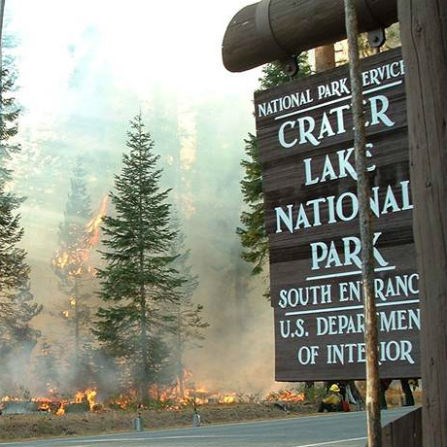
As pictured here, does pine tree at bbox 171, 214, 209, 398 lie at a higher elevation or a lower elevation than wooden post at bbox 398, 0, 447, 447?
higher

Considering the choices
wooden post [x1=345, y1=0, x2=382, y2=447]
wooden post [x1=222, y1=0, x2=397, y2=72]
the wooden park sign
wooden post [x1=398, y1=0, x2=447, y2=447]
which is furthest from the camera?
wooden post [x1=222, y1=0, x2=397, y2=72]

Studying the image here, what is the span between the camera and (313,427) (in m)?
20.8

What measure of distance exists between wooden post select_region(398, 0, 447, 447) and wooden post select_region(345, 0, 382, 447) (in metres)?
0.22

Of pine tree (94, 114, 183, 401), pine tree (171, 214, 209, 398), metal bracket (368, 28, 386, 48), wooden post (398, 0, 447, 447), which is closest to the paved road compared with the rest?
metal bracket (368, 28, 386, 48)

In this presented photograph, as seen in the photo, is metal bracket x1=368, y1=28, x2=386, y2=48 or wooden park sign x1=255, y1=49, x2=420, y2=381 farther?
metal bracket x1=368, y1=28, x2=386, y2=48

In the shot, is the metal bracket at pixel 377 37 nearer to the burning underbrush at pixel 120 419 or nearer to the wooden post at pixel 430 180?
the wooden post at pixel 430 180

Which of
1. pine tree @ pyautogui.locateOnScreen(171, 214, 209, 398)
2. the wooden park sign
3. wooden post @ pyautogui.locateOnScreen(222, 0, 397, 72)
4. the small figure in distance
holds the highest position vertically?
pine tree @ pyautogui.locateOnScreen(171, 214, 209, 398)

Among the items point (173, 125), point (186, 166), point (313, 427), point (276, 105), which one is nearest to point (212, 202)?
point (186, 166)

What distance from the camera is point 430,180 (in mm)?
3121

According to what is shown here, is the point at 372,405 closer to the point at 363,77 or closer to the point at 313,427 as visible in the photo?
the point at 363,77

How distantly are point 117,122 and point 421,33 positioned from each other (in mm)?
98634

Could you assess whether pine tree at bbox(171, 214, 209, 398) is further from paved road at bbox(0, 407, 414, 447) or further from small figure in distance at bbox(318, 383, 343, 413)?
paved road at bbox(0, 407, 414, 447)

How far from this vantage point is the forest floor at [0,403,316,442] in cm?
2459

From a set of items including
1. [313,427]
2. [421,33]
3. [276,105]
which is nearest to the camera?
[421,33]
